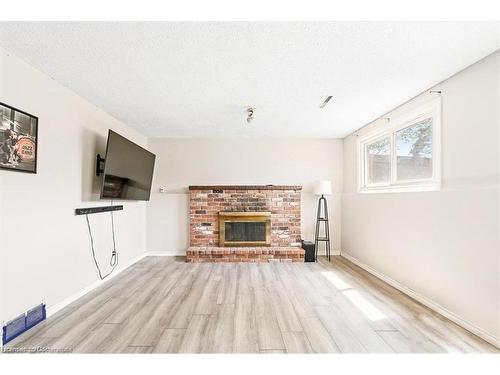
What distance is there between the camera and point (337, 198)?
16.1ft

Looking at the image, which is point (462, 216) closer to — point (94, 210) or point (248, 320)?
point (248, 320)

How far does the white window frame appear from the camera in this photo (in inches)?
98.9

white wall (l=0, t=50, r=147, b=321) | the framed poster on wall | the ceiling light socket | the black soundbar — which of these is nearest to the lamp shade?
the ceiling light socket

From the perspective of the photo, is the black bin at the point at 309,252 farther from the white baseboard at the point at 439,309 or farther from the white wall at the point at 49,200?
the white wall at the point at 49,200

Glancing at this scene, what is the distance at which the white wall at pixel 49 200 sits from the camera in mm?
1944

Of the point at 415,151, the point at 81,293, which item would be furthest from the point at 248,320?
the point at 415,151

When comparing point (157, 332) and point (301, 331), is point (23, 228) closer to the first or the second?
point (157, 332)

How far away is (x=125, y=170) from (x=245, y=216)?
2255 mm

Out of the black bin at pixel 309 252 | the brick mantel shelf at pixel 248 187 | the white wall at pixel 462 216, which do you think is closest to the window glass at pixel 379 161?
the white wall at pixel 462 216

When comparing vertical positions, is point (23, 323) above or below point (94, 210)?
below

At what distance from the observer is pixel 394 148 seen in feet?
11.0

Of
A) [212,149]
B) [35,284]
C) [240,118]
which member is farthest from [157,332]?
[212,149]

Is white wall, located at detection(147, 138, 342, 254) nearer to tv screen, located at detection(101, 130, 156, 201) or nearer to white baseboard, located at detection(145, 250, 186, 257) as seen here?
tv screen, located at detection(101, 130, 156, 201)

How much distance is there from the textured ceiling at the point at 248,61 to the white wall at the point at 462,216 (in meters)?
0.30
